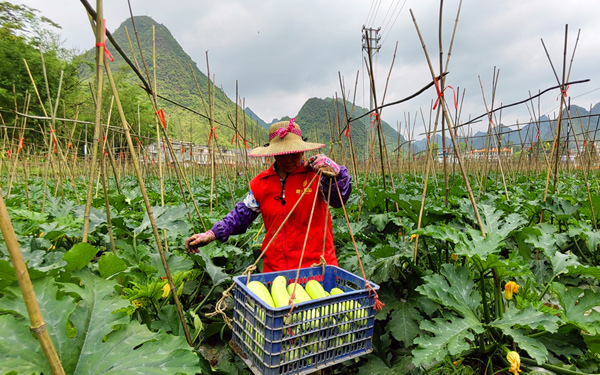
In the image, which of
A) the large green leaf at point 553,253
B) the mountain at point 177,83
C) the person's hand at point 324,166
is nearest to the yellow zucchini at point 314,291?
the person's hand at point 324,166

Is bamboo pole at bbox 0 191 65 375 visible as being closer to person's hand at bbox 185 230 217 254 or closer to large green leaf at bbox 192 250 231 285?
large green leaf at bbox 192 250 231 285

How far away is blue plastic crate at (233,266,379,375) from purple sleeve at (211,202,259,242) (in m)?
0.81

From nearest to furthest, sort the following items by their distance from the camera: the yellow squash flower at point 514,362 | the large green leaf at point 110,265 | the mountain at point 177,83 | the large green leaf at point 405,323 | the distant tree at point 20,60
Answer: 1. the large green leaf at point 110,265
2. the yellow squash flower at point 514,362
3. the large green leaf at point 405,323
4. the distant tree at point 20,60
5. the mountain at point 177,83

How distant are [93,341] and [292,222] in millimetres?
1633

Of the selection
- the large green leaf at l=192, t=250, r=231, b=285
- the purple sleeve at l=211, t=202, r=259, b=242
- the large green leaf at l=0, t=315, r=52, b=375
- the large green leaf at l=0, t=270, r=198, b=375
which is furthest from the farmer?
the large green leaf at l=0, t=315, r=52, b=375

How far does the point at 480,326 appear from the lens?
164cm

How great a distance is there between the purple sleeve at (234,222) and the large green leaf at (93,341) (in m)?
1.23

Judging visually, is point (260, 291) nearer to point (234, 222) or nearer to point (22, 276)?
point (234, 222)

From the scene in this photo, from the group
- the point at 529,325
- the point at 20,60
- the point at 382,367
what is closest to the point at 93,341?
the point at 382,367

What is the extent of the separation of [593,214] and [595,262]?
1.63ft

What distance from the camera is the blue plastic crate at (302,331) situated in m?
1.43

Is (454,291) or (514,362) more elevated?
(454,291)

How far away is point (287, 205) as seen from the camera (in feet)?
8.59

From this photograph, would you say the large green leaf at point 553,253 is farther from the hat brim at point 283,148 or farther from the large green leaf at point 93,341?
the large green leaf at point 93,341
